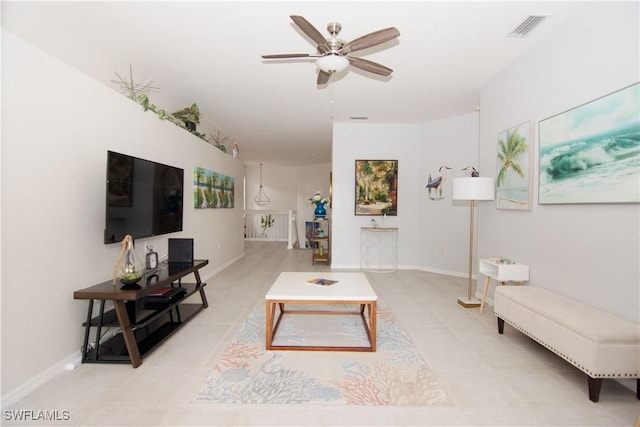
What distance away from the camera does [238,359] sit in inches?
93.6

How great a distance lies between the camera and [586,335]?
1.83 meters

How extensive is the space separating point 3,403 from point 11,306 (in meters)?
0.56

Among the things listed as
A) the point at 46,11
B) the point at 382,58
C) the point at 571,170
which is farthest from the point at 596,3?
the point at 46,11

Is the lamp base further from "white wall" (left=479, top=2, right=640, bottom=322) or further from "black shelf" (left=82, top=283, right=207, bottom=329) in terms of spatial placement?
"black shelf" (left=82, top=283, right=207, bottom=329)

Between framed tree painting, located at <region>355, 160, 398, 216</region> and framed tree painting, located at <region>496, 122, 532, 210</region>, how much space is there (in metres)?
2.40

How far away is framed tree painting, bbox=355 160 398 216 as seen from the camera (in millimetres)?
5879

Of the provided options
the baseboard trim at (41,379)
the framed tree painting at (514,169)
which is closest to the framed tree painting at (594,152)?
the framed tree painting at (514,169)

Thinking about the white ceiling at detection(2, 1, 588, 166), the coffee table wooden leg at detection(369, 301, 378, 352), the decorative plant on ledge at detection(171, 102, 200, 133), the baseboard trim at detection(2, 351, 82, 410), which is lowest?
the baseboard trim at detection(2, 351, 82, 410)

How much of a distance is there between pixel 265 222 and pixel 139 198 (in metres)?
7.53

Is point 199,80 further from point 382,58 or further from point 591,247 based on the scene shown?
point 591,247

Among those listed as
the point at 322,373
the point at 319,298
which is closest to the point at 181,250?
the point at 319,298

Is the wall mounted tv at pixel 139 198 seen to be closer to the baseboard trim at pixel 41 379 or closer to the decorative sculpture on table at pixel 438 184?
the baseboard trim at pixel 41 379

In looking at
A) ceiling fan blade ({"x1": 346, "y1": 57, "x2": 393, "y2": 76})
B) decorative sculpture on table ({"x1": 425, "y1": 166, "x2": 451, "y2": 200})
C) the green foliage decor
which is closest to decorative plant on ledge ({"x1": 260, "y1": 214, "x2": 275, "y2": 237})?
the green foliage decor

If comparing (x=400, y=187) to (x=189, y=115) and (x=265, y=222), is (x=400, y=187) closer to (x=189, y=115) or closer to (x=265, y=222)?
(x=189, y=115)
